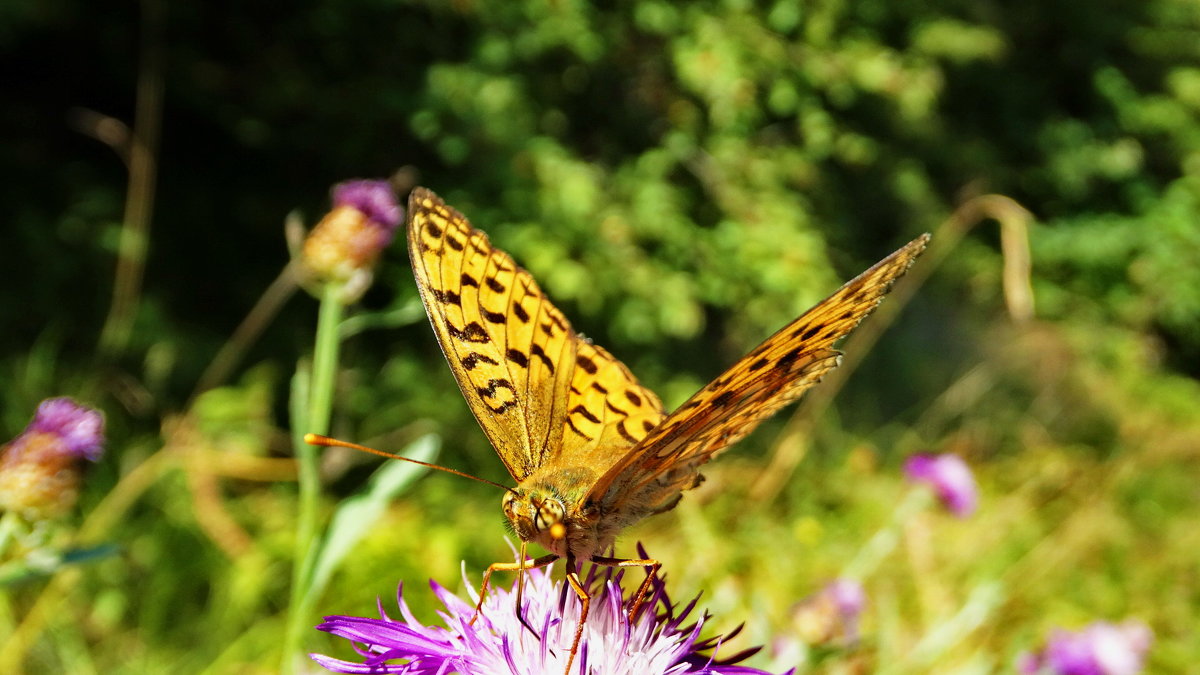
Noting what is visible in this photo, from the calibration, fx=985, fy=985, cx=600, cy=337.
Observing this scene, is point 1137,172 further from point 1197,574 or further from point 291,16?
point 291,16

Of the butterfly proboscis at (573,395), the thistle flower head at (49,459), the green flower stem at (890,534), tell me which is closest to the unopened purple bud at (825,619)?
the green flower stem at (890,534)

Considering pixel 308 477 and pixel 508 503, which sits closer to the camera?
pixel 508 503

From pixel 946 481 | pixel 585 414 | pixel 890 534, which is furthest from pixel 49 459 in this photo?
pixel 946 481

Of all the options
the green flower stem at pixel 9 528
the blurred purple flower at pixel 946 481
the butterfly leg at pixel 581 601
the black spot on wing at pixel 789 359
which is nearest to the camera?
the butterfly leg at pixel 581 601

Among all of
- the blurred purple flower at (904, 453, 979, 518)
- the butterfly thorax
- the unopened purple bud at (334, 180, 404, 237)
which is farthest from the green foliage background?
the unopened purple bud at (334, 180, 404, 237)

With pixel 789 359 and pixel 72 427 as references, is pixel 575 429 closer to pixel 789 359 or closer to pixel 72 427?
pixel 789 359

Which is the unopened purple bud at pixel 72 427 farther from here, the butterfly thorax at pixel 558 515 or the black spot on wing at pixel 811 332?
the black spot on wing at pixel 811 332
